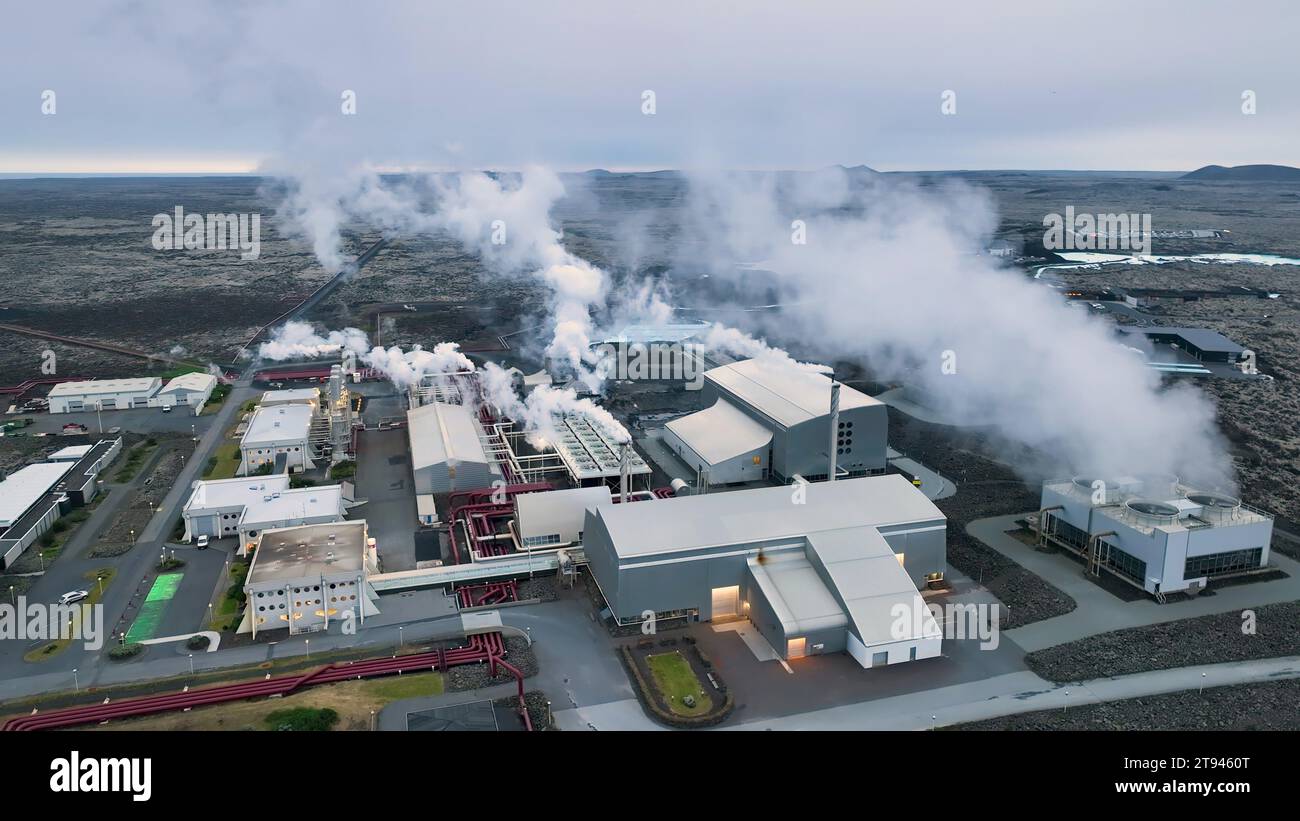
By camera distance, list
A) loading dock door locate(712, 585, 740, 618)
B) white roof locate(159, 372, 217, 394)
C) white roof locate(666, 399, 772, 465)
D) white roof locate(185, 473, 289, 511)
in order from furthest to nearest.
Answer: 1. white roof locate(159, 372, 217, 394)
2. white roof locate(666, 399, 772, 465)
3. white roof locate(185, 473, 289, 511)
4. loading dock door locate(712, 585, 740, 618)

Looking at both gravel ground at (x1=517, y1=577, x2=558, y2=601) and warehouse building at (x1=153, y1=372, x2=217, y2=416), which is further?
warehouse building at (x1=153, y1=372, x2=217, y2=416)

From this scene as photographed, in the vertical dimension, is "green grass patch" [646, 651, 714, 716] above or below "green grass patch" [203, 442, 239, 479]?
below

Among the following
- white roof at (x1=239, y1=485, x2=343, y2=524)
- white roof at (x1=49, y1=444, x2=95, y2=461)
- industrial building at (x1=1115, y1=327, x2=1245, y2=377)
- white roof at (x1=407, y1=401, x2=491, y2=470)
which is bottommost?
white roof at (x1=239, y1=485, x2=343, y2=524)

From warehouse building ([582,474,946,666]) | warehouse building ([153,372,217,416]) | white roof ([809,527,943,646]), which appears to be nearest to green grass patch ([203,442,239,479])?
warehouse building ([153,372,217,416])

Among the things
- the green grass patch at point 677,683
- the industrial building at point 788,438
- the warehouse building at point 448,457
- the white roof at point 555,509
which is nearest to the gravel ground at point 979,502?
the industrial building at point 788,438

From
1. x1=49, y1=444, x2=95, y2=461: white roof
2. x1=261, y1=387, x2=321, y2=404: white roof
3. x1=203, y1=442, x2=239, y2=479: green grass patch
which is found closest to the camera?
Answer: x1=203, y1=442, x2=239, y2=479: green grass patch

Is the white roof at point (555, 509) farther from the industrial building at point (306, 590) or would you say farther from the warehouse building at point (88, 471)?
the warehouse building at point (88, 471)

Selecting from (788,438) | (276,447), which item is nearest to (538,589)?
(788,438)

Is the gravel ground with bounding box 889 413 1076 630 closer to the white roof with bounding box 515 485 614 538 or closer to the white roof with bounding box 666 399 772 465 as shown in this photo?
the white roof with bounding box 666 399 772 465
